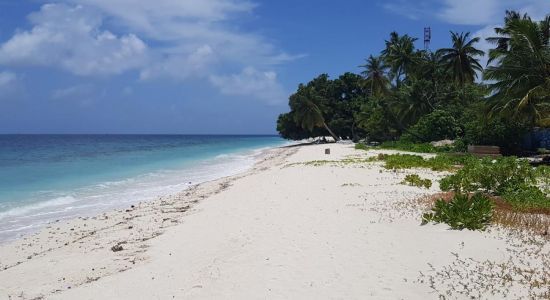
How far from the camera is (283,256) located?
761 cm

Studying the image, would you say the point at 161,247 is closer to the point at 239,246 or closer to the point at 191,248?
the point at 191,248

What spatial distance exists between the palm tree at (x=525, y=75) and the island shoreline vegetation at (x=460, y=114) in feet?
0.16

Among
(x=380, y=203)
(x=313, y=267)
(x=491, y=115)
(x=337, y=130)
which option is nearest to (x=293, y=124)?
(x=337, y=130)

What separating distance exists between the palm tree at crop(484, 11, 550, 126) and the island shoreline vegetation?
0.16ft

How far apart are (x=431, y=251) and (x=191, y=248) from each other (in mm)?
4650

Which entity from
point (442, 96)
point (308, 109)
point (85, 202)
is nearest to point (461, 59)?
point (442, 96)

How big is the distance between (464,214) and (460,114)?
112ft

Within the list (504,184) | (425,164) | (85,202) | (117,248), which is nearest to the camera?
(117,248)

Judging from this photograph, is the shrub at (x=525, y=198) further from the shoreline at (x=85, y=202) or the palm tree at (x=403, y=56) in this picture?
the palm tree at (x=403, y=56)

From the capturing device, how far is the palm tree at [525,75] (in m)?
22.4

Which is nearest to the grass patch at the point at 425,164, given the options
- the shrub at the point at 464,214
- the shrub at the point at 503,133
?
the shrub at the point at 503,133

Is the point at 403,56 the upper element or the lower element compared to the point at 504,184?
upper

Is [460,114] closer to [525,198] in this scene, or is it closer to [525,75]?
[525,75]

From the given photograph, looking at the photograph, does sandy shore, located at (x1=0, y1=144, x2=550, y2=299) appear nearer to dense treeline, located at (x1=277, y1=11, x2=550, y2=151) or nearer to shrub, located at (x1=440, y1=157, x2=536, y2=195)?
shrub, located at (x1=440, y1=157, x2=536, y2=195)
